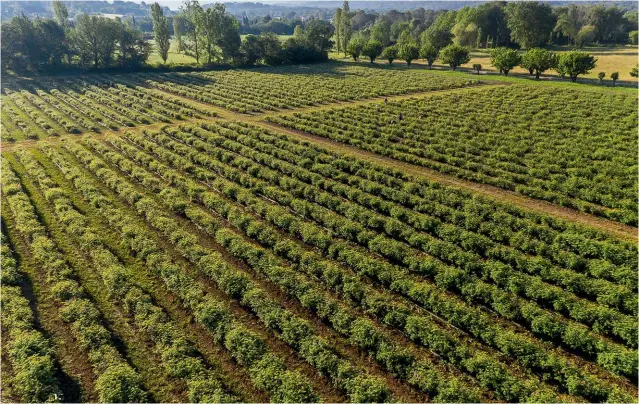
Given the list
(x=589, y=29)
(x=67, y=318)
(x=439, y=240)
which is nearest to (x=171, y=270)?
(x=67, y=318)

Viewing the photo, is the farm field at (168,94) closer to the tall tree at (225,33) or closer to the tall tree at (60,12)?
the tall tree at (225,33)

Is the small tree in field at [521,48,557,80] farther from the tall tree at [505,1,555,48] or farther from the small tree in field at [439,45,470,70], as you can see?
the tall tree at [505,1,555,48]

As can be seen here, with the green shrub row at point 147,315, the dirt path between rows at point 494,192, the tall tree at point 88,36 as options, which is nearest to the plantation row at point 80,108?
the tall tree at point 88,36

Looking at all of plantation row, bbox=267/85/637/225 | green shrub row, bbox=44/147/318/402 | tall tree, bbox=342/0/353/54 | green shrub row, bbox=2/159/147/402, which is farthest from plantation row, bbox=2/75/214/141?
tall tree, bbox=342/0/353/54

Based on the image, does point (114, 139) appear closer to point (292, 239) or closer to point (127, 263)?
point (127, 263)

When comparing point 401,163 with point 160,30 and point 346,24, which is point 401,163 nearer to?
point 160,30

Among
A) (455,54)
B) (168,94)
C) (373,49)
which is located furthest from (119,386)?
(373,49)
